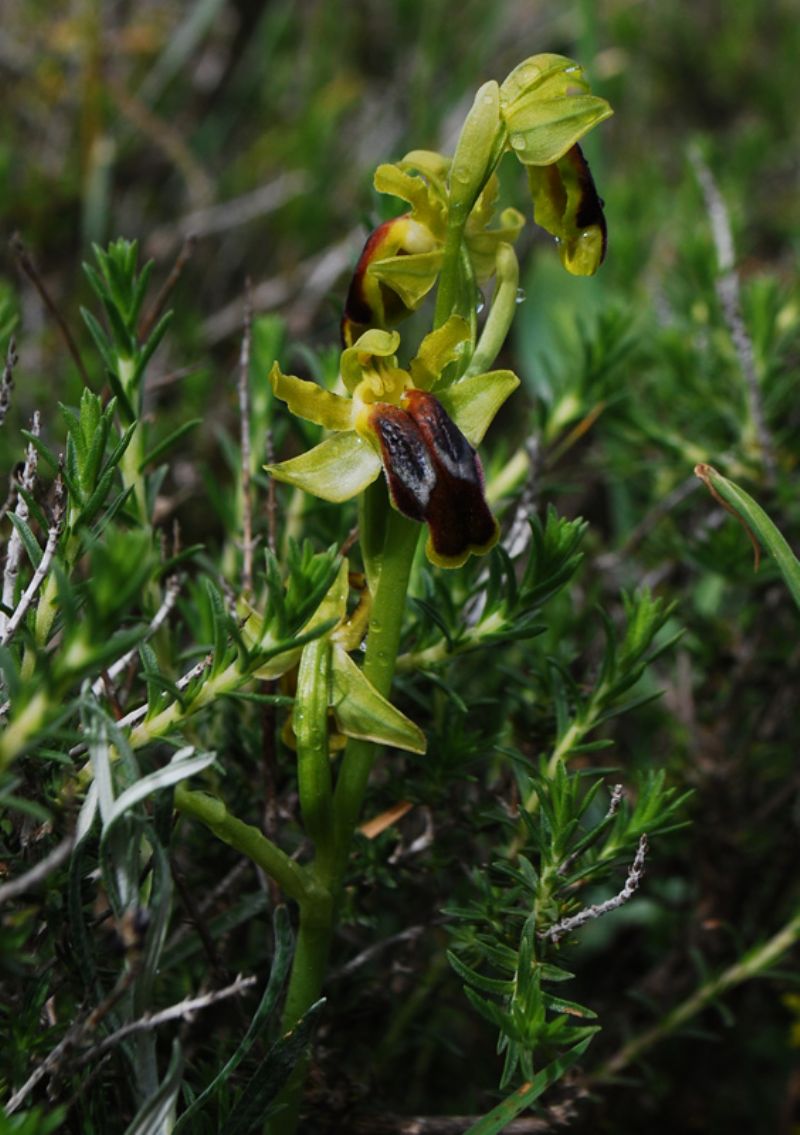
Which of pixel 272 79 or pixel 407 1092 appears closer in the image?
pixel 407 1092

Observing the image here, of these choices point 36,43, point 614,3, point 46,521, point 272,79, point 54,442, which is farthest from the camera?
point 614,3

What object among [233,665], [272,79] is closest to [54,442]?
[233,665]

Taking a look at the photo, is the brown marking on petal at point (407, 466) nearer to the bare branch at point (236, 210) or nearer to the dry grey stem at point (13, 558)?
the dry grey stem at point (13, 558)

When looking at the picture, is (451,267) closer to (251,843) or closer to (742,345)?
(251,843)

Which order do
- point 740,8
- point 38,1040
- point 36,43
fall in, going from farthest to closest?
point 740,8 → point 36,43 → point 38,1040

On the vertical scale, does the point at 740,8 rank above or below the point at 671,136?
above

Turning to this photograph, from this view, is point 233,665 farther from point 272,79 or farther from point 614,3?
point 614,3

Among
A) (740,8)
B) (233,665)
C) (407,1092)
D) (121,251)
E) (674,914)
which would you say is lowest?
(674,914)

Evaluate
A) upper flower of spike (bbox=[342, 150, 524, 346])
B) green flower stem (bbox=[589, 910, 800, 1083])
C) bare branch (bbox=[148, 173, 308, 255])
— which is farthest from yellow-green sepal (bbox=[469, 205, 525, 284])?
bare branch (bbox=[148, 173, 308, 255])
